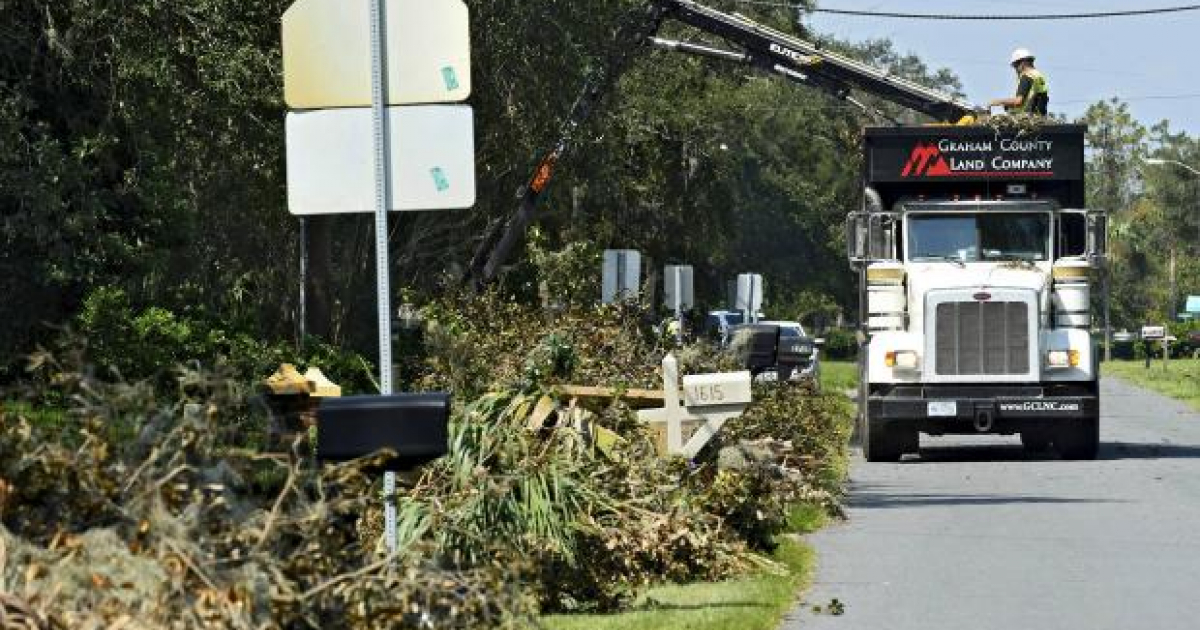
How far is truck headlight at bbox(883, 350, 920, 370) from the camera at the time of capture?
25984 mm

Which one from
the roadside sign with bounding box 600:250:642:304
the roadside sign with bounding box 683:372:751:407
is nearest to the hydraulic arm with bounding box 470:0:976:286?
the roadside sign with bounding box 600:250:642:304

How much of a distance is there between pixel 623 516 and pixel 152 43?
1912 cm

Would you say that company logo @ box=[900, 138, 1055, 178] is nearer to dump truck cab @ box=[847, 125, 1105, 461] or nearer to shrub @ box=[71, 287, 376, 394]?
dump truck cab @ box=[847, 125, 1105, 461]

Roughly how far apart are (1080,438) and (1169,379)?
3752 cm

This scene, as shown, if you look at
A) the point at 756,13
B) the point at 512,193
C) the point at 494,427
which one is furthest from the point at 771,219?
the point at 494,427

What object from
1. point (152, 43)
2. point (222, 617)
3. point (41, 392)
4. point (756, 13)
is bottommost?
point (222, 617)

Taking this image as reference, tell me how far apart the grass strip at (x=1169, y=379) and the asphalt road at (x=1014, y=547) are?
68.0ft

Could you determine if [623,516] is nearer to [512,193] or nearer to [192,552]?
[192,552]

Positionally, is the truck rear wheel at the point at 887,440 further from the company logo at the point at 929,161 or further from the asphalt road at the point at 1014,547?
the company logo at the point at 929,161

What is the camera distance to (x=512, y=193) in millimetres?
43500

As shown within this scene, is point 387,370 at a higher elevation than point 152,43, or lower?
lower

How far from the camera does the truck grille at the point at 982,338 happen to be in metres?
25.9

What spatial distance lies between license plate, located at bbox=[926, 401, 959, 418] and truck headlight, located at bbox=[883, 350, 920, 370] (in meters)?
0.53

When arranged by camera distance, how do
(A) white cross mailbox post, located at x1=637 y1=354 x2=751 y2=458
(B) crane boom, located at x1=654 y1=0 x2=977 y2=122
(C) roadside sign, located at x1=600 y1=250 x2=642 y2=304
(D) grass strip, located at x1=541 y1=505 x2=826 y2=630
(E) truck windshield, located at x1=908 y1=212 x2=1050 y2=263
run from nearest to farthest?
(D) grass strip, located at x1=541 y1=505 x2=826 y2=630 < (A) white cross mailbox post, located at x1=637 y1=354 x2=751 y2=458 < (E) truck windshield, located at x1=908 y1=212 x2=1050 y2=263 < (C) roadside sign, located at x1=600 y1=250 x2=642 y2=304 < (B) crane boom, located at x1=654 y1=0 x2=977 y2=122
